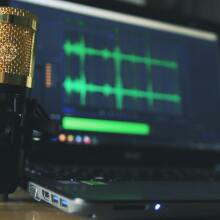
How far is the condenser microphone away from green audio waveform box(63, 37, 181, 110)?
28cm

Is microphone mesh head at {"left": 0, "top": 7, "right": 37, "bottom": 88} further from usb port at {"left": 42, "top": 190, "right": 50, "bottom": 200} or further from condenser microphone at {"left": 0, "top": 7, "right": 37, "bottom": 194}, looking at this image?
usb port at {"left": 42, "top": 190, "right": 50, "bottom": 200}

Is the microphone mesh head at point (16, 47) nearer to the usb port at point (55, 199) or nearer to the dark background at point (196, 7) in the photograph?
the usb port at point (55, 199)

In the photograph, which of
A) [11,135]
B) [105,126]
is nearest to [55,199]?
[11,135]

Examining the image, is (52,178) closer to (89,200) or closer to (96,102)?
(89,200)

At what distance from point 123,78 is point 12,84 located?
0.40 metres

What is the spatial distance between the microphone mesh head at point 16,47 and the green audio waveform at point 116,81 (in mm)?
277

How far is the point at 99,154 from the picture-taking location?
0.82 metres

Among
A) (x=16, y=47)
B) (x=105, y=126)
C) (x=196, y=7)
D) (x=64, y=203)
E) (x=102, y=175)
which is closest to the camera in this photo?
(x=64, y=203)

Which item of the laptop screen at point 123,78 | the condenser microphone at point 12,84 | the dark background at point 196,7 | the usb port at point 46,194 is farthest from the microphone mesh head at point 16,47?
the dark background at point 196,7

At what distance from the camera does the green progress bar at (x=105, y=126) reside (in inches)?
30.5

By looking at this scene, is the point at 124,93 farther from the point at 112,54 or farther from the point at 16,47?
the point at 16,47

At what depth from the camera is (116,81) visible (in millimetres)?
841

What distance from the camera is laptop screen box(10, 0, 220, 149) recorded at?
2.54 feet

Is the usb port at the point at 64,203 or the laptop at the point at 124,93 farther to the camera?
the laptop at the point at 124,93
